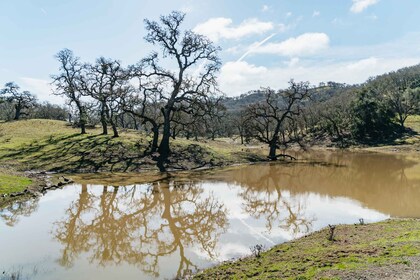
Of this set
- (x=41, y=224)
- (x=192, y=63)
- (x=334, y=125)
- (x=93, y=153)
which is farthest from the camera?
(x=334, y=125)

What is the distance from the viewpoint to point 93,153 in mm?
37688

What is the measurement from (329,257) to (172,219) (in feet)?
30.8

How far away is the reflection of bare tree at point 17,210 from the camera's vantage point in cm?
1723

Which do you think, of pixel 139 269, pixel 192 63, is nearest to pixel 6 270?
pixel 139 269

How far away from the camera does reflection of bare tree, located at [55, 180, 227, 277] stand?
42.7ft

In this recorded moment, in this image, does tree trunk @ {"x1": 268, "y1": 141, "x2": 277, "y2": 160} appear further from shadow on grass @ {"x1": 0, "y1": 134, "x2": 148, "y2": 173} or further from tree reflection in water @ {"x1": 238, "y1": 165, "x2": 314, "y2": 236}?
shadow on grass @ {"x1": 0, "y1": 134, "x2": 148, "y2": 173}

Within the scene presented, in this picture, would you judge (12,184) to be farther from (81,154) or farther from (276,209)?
(276,209)

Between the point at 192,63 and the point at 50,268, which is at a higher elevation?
the point at 192,63

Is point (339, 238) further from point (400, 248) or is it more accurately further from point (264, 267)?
point (264, 267)

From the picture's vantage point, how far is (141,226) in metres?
16.7

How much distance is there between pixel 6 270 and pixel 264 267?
27.9 ft

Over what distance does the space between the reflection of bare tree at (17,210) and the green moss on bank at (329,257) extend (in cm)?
1167

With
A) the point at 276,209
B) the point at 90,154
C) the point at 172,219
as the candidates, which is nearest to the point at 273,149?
the point at 90,154

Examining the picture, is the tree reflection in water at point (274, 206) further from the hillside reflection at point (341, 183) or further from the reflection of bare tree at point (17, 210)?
the reflection of bare tree at point (17, 210)
